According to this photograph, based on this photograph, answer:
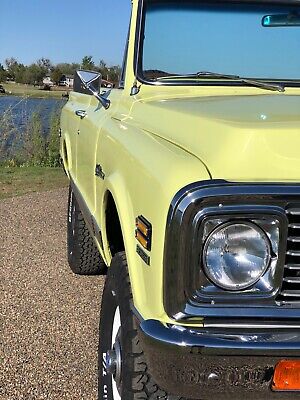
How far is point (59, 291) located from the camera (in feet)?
14.9

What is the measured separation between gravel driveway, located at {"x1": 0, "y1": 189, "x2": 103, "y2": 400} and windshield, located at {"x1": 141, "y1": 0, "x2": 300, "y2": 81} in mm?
1648

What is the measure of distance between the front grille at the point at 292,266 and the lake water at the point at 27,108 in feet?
34.0

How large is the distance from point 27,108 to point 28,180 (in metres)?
2.88

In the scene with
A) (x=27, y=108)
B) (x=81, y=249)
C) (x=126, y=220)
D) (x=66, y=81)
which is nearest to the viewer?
(x=126, y=220)

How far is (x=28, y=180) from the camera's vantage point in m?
9.85

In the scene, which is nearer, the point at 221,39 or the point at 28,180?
the point at 221,39

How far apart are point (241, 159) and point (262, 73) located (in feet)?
4.85

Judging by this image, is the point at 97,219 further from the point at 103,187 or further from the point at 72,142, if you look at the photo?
the point at 72,142

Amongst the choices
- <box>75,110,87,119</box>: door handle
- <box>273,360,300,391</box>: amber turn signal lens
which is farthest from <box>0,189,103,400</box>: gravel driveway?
<box>273,360,300,391</box>: amber turn signal lens

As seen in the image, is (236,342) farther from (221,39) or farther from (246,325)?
(221,39)

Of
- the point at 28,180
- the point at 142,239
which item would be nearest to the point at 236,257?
the point at 142,239

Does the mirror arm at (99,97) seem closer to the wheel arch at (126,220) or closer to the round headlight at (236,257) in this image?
the wheel arch at (126,220)

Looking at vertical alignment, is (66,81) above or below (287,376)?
above

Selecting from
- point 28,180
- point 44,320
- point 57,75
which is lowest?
point 28,180
